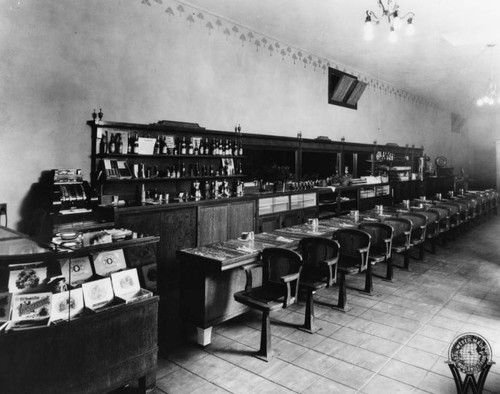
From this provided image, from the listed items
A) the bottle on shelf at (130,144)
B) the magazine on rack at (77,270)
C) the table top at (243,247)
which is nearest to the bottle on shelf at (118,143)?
the bottle on shelf at (130,144)

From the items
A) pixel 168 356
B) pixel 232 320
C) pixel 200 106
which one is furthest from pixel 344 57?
pixel 168 356

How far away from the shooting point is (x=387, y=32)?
24.5 feet

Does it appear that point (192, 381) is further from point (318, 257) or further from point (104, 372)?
point (318, 257)

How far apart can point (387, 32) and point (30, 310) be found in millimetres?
7610

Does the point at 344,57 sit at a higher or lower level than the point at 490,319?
higher

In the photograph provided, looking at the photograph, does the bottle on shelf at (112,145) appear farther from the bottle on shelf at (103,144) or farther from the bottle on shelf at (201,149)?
the bottle on shelf at (201,149)

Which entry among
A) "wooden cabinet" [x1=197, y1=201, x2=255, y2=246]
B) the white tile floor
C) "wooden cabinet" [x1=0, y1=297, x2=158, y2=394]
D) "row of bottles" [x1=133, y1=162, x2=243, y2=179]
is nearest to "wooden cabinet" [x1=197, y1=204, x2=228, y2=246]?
"wooden cabinet" [x1=197, y1=201, x2=255, y2=246]

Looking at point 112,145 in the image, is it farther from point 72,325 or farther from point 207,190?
point 72,325

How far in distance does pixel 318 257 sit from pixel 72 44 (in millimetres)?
4179

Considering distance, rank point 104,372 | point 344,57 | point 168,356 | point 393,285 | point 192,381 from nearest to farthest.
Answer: point 104,372, point 192,381, point 168,356, point 393,285, point 344,57

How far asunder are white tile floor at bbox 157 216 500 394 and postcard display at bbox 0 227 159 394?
0.58 meters

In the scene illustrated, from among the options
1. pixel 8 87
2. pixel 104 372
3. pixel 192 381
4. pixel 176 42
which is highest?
pixel 176 42

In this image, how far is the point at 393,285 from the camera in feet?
19.3

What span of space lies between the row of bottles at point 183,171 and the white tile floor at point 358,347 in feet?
8.26
